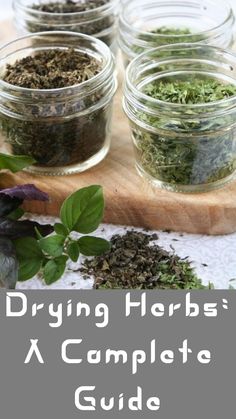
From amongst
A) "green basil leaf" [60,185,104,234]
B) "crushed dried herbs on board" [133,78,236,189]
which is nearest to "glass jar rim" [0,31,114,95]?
"crushed dried herbs on board" [133,78,236,189]

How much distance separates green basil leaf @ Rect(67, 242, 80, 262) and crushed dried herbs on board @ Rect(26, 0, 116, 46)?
3.84 feet

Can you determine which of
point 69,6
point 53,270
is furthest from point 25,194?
point 69,6

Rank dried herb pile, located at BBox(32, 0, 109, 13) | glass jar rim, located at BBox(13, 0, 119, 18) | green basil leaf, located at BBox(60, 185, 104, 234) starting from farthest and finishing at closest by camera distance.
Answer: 1. dried herb pile, located at BBox(32, 0, 109, 13)
2. glass jar rim, located at BBox(13, 0, 119, 18)
3. green basil leaf, located at BBox(60, 185, 104, 234)

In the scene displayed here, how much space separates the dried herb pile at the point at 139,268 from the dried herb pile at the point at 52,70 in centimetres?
63

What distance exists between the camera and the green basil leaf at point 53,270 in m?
2.94

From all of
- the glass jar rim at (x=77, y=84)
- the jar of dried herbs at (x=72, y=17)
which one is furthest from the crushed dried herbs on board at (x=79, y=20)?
the glass jar rim at (x=77, y=84)

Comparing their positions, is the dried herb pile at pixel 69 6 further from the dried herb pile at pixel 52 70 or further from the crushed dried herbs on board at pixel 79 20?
the dried herb pile at pixel 52 70

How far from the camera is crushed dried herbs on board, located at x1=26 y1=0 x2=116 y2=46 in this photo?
380 centimetres

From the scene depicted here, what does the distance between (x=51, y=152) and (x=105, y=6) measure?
84 centimetres

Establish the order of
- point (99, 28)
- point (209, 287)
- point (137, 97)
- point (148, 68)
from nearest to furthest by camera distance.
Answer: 1. point (209, 287)
2. point (137, 97)
3. point (148, 68)
4. point (99, 28)

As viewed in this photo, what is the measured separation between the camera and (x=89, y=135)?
335 centimetres

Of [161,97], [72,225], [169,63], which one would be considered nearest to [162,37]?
[169,63]

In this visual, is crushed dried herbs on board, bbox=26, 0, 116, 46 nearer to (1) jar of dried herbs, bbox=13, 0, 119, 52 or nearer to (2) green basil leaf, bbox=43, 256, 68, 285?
(1) jar of dried herbs, bbox=13, 0, 119, 52

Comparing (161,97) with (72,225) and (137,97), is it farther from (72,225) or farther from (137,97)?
(72,225)
